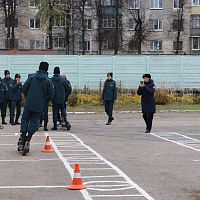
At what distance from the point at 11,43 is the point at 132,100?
41318 mm

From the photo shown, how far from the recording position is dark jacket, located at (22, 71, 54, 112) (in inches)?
510

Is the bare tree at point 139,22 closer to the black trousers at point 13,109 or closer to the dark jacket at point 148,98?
the black trousers at point 13,109

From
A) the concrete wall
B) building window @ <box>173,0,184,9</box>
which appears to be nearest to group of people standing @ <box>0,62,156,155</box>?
the concrete wall

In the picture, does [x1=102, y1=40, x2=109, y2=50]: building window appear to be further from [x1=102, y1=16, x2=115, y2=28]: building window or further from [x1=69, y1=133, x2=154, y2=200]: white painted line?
[x1=69, y1=133, x2=154, y2=200]: white painted line

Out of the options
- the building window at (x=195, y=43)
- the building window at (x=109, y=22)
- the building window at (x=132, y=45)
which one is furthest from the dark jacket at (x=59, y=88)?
the building window at (x=195, y=43)

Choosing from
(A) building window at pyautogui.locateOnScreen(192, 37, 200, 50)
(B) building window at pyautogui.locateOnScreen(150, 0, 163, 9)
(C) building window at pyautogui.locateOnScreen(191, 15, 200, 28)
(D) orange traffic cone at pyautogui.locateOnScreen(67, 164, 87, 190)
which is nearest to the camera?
(D) orange traffic cone at pyautogui.locateOnScreen(67, 164, 87, 190)

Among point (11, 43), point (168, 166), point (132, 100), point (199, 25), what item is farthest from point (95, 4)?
point (168, 166)

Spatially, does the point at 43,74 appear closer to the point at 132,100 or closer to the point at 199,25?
the point at 132,100

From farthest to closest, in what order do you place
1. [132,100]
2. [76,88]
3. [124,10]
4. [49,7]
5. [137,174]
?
[124,10] → [49,7] → [76,88] → [132,100] → [137,174]

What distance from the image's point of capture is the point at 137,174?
10164 mm

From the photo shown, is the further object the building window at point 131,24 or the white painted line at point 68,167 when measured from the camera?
the building window at point 131,24

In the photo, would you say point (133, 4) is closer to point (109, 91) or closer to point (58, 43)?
point (58, 43)

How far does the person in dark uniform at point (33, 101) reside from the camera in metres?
12.9

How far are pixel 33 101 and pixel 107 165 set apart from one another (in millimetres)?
2750
